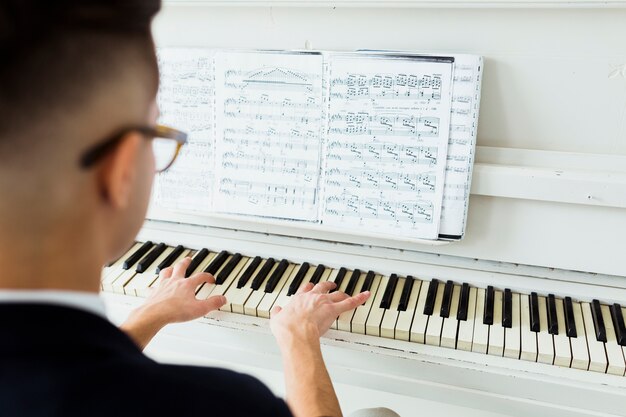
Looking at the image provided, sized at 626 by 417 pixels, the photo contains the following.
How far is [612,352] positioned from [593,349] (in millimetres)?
40

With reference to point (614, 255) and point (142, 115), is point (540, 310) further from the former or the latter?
point (142, 115)

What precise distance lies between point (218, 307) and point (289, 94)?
59 cm

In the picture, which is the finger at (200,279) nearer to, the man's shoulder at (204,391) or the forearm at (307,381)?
the forearm at (307,381)

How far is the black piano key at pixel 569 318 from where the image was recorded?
4.39 ft

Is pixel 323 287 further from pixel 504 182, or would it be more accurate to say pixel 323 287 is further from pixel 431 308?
pixel 504 182

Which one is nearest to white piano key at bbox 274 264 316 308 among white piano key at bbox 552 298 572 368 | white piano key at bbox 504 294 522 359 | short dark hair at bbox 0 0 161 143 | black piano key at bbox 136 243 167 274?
black piano key at bbox 136 243 167 274

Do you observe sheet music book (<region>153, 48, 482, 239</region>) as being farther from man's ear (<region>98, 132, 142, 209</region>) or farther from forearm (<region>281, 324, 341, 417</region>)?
man's ear (<region>98, 132, 142, 209</region>)

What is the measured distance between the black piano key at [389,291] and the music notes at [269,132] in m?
0.27

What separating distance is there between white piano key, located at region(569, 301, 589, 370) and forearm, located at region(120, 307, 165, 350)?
969 mm

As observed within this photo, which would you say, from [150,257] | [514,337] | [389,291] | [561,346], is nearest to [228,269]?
[150,257]

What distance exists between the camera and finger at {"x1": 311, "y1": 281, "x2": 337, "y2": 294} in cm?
148

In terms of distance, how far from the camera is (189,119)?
1.61 m

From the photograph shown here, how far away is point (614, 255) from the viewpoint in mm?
1430

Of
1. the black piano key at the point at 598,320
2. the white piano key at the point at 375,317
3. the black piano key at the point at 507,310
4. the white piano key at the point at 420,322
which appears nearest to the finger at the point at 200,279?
the white piano key at the point at 375,317
